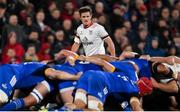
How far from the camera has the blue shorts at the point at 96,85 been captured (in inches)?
334

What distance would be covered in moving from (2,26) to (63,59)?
9.95 feet

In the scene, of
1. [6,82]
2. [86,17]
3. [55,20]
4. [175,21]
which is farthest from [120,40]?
[6,82]

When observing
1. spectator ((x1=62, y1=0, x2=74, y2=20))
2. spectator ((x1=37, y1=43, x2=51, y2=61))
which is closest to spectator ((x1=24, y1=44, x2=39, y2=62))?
spectator ((x1=37, y1=43, x2=51, y2=61))

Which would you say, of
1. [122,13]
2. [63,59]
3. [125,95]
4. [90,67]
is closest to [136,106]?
[125,95]

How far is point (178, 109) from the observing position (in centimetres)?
982

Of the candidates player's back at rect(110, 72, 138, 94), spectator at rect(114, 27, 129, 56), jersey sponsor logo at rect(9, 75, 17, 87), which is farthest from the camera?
spectator at rect(114, 27, 129, 56)

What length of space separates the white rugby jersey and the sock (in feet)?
6.14

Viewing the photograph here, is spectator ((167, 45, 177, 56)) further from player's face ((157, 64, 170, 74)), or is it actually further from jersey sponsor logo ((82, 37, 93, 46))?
player's face ((157, 64, 170, 74))

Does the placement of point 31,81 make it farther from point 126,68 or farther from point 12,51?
point 12,51

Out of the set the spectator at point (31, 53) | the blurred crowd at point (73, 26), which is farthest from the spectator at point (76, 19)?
the spectator at point (31, 53)

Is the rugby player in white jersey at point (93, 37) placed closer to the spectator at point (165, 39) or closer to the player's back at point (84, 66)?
the player's back at point (84, 66)

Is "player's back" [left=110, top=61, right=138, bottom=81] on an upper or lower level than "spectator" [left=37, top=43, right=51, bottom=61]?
upper

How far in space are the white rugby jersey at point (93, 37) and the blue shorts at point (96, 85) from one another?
1.77 m

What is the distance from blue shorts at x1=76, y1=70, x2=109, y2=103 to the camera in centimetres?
849
